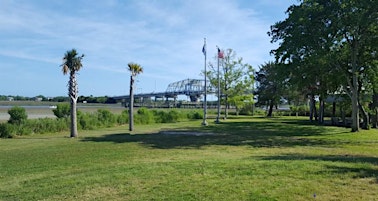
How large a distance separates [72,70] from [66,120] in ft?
22.4

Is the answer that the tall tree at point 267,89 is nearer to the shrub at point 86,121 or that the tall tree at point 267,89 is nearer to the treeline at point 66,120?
the treeline at point 66,120

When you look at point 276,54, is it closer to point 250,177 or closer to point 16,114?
point 16,114

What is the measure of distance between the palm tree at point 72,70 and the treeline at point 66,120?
3.87 m

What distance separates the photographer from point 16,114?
23797 mm

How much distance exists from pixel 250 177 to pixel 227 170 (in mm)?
922

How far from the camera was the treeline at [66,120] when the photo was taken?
2328 centimetres

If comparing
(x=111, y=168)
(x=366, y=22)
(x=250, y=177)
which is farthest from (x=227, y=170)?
(x=366, y=22)

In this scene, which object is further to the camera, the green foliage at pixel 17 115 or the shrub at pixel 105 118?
the shrub at pixel 105 118

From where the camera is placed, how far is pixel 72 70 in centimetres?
2219

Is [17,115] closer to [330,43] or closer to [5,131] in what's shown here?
[5,131]

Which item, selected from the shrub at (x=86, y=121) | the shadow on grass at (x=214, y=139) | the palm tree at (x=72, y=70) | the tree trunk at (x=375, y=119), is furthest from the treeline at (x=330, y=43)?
the shrub at (x=86, y=121)

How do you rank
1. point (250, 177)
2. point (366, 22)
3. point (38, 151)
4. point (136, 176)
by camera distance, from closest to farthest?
point (250, 177), point (136, 176), point (38, 151), point (366, 22)

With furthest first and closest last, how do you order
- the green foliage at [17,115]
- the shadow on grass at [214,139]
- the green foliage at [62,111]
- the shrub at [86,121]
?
the green foliage at [62,111] < the shrub at [86,121] < the green foliage at [17,115] < the shadow on grass at [214,139]

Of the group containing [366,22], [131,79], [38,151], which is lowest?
[38,151]
